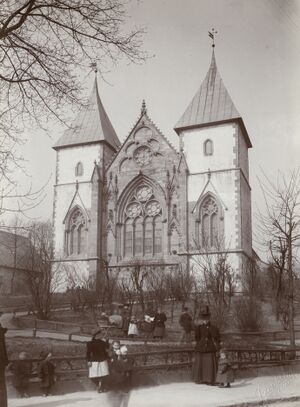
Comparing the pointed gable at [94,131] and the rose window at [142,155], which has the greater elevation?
the pointed gable at [94,131]

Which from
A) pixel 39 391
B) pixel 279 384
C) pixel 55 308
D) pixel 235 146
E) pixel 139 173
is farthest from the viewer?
pixel 139 173

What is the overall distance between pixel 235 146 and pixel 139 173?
749cm

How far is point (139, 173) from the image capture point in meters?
41.1

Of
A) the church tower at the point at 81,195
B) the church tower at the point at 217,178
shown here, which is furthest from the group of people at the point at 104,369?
the church tower at the point at 81,195

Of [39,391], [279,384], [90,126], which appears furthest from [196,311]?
[90,126]

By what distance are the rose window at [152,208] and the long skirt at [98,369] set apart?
29.8 meters

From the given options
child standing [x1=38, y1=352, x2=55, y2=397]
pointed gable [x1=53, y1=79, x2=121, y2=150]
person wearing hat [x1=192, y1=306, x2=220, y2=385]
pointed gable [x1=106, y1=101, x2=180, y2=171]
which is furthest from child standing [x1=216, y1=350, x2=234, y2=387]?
pointed gable [x1=53, y1=79, x2=121, y2=150]

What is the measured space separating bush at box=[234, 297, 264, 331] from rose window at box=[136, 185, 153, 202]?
18.1 metres

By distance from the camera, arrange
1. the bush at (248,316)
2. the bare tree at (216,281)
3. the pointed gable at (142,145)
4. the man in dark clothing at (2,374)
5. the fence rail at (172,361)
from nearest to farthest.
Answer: the man in dark clothing at (2,374) < the fence rail at (172,361) < the bush at (248,316) < the bare tree at (216,281) < the pointed gable at (142,145)

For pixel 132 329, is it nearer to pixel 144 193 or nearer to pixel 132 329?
pixel 132 329

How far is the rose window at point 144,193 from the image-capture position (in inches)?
1615

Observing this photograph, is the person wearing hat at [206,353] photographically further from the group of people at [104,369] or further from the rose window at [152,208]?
the rose window at [152,208]

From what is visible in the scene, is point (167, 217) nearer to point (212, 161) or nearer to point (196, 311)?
point (212, 161)

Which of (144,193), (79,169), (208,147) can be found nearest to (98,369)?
(208,147)
